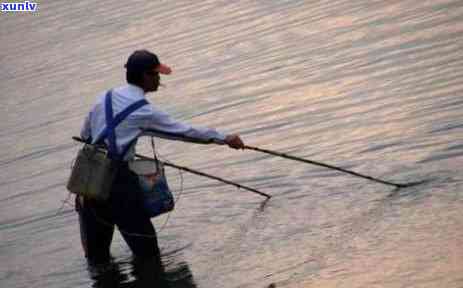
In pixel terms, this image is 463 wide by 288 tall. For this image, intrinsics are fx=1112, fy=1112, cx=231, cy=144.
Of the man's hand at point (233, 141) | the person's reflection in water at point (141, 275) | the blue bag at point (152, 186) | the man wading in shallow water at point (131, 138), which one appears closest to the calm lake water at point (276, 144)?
the person's reflection in water at point (141, 275)

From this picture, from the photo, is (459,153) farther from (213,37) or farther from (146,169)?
(213,37)

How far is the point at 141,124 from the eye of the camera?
28.9 feet

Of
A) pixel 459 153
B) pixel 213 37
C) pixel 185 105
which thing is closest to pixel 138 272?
pixel 459 153

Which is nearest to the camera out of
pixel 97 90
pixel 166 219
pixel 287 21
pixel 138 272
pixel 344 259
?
pixel 344 259

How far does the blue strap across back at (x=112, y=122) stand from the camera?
8766mm

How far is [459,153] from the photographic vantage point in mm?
10773

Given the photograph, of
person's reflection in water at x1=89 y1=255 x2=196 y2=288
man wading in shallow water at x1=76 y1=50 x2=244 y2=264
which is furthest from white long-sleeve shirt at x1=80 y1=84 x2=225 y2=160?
person's reflection in water at x1=89 y1=255 x2=196 y2=288

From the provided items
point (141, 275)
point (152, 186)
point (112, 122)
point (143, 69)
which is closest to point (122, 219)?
point (152, 186)

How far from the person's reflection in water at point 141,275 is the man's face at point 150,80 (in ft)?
5.32

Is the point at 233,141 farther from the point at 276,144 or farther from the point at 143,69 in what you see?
the point at 276,144

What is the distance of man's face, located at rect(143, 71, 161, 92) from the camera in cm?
891

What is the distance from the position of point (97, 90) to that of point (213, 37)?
9.14 feet

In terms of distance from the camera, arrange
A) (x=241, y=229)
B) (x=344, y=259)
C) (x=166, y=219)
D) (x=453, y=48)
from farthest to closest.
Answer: (x=453, y=48) < (x=166, y=219) < (x=241, y=229) < (x=344, y=259)

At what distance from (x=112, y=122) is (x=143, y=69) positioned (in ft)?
1.62
